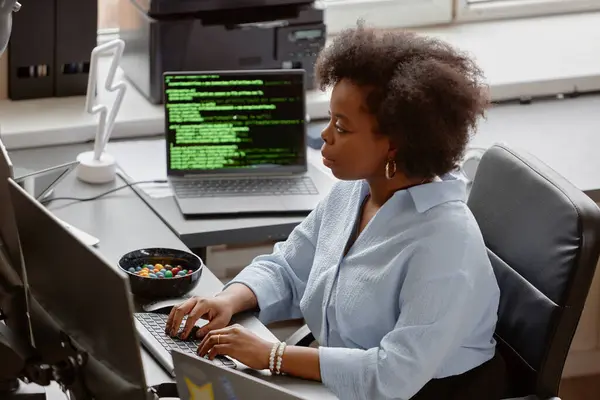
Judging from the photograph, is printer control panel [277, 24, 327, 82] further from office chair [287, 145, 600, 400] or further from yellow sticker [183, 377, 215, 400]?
yellow sticker [183, 377, 215, 400]

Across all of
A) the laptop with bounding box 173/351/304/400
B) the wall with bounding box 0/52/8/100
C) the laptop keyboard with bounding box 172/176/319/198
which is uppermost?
the wall with bounding box 0/52/8/100

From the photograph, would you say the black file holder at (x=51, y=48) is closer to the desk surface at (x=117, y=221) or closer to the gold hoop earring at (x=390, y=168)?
the desk surface at (x=117, y=221)

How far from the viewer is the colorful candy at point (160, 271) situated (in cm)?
220

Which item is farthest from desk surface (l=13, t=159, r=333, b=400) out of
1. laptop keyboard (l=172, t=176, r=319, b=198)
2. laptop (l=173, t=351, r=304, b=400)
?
laptop (l=173, t=351, r=304, b=400)

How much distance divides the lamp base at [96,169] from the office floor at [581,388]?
150 centimetres

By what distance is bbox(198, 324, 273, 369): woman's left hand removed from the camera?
6.28 feet

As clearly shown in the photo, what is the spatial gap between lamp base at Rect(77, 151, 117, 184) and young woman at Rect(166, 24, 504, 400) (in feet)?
2.41

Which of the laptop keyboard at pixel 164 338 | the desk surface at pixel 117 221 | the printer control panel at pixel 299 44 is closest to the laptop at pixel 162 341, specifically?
the laptop keyboard at pixel 164 338

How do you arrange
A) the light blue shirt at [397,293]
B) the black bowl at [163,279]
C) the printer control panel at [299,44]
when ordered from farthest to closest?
the printer control panel at [299,44]
the black bowl at [163,279]
the light blue shirt at [397,293]

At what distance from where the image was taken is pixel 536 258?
208cm

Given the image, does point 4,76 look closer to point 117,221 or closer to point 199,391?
point 117,221

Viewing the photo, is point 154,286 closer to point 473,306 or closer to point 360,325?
point 360,325

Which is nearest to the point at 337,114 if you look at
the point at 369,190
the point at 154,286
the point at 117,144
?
the point at 369,190

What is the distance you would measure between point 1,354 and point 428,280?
705 millimetres
